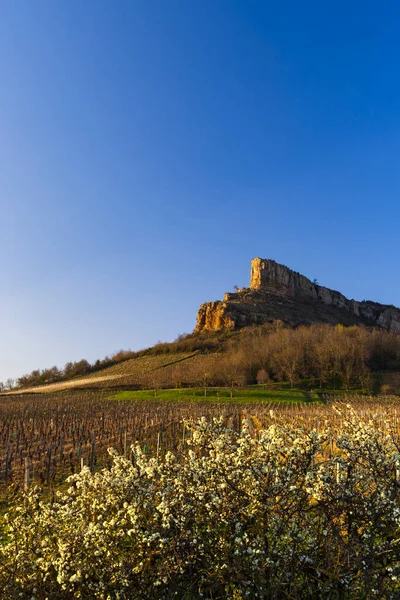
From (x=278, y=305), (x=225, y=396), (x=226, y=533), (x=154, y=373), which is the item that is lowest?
(x=225, y=396)

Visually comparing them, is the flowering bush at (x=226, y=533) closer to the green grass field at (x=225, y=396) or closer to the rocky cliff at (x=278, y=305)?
the green grass field at (x=225, y=396)

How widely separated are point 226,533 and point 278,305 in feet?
479

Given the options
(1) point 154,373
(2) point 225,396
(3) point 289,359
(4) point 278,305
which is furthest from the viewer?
A: (4) point 278,305

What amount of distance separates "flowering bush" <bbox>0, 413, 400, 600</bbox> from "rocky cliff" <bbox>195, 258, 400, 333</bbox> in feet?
400

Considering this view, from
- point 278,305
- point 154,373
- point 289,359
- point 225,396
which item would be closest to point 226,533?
point 225,396

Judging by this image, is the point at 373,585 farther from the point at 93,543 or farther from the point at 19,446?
the point at 19,446

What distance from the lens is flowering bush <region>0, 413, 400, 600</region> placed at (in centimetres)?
527

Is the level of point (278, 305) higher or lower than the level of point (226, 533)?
higher

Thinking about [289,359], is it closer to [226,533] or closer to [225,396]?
[225,396]

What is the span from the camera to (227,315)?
130875mm

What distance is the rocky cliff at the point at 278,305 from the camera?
133250 mm

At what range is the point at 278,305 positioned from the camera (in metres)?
149

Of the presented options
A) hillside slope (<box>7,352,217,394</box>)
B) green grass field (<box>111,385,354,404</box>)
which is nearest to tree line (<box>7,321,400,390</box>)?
hillside slope (<box>7,352,217,394</box>)

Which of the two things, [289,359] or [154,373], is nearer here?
[289,359]
